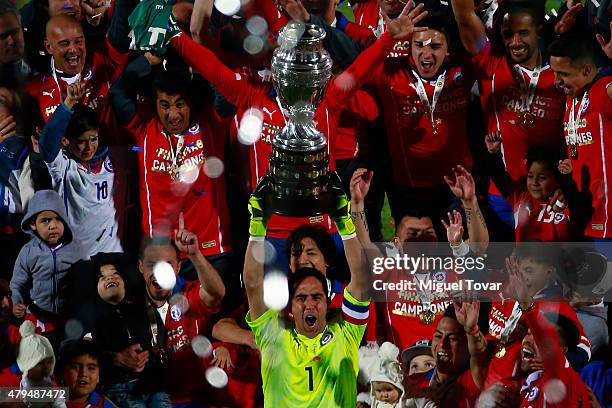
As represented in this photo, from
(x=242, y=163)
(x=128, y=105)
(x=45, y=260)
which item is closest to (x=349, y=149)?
(x=242, y=163)

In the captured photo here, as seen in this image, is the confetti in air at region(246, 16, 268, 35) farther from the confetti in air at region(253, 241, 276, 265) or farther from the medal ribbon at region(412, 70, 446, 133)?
the confetti in air at region(253, 241, 276, 265)

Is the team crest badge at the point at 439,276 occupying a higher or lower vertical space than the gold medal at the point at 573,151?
lower

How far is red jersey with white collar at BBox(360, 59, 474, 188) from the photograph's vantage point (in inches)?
201

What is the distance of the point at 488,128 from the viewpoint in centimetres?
515

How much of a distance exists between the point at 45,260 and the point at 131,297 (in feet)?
1.35

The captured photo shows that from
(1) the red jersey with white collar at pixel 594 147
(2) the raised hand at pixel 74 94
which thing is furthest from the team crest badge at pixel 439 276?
(2) the raised hand at pixel 74 94

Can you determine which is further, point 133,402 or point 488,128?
point 133,402

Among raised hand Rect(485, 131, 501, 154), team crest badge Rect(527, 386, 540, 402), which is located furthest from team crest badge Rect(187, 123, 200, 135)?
team crest badge Rect(527, 386, 540, 402)

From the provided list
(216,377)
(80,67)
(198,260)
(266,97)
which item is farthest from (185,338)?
(80,67)

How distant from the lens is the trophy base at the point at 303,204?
4312 millimetres

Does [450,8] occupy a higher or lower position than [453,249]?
higher

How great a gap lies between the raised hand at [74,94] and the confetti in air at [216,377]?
1.32m

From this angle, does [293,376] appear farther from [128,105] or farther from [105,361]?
[128,105]

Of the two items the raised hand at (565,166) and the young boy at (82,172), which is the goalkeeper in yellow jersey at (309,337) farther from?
the raised hand at (565,166)
